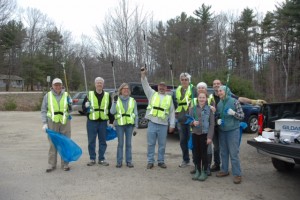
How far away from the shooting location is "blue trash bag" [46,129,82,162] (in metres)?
6.68

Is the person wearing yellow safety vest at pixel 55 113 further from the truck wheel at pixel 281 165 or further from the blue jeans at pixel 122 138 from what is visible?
the truck wheel at pixel 281 165

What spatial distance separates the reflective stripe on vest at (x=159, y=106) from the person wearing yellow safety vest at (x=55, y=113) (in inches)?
67.0

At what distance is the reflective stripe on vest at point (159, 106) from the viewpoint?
6.89 metres

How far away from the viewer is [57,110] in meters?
6.74

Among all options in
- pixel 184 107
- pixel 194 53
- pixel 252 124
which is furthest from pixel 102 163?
pixel 194 53

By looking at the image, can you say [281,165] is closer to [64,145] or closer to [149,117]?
[149,117]

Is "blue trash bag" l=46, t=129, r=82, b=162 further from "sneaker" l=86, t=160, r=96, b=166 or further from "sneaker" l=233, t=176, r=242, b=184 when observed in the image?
"sneaker" l=233, t=176, r=242, b=184

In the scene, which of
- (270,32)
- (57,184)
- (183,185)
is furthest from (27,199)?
(270,32)

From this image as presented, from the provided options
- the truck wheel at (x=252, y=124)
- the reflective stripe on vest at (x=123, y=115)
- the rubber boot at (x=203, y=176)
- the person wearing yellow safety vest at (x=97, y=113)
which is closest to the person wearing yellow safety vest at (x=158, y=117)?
the reflective stripe on vest at (x=123, y=115)

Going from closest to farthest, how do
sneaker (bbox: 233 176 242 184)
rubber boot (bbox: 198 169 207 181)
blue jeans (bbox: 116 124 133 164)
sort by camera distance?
sneaker (bbox: 233 176 242 184), rubber boot (bbox: 198 169 207 181), blue jeans (bbox: 116 124 133 164)

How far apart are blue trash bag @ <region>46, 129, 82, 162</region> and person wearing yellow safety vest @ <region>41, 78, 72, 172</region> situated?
0.13 metres

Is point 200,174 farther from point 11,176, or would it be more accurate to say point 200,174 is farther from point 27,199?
point 11,176

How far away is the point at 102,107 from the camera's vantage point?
23.0 ft

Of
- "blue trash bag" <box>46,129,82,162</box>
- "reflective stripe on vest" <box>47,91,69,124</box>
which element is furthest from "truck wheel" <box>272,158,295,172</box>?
"reflective stripe on vest" <box>47,91,69,124</box>
